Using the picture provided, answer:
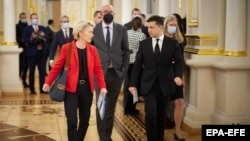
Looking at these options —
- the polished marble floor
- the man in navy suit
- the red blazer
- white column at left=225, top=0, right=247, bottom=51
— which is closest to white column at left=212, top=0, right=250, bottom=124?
white column at left=225, top=0, right=247, bottom=51

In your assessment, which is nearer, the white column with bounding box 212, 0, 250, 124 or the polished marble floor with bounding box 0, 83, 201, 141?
the white column with bounding box 212, 0, 250, 124

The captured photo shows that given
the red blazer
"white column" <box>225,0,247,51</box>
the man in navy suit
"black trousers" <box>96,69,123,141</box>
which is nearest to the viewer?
the red blazer

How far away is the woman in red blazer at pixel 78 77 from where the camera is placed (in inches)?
219

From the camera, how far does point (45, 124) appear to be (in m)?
8.21

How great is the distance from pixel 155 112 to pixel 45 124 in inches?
119

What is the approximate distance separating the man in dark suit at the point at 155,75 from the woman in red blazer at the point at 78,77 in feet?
1.78

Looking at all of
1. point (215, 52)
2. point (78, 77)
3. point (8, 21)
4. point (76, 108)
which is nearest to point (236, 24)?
point (215, 52)

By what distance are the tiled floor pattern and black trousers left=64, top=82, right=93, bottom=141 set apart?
144cm

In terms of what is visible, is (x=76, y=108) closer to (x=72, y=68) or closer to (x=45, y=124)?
(x=72, y=68)

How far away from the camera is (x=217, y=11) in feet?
24.7

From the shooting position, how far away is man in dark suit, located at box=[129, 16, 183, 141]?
18.8 feet

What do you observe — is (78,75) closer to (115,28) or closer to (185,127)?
(115,28)

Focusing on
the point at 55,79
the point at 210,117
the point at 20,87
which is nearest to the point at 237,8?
the point at 210,117

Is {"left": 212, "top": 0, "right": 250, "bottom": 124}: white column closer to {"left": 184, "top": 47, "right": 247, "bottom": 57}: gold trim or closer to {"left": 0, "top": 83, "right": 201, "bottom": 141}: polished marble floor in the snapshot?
{"left": 184, "top": 47, "right": 247, "bottom": 57}: gold trim
